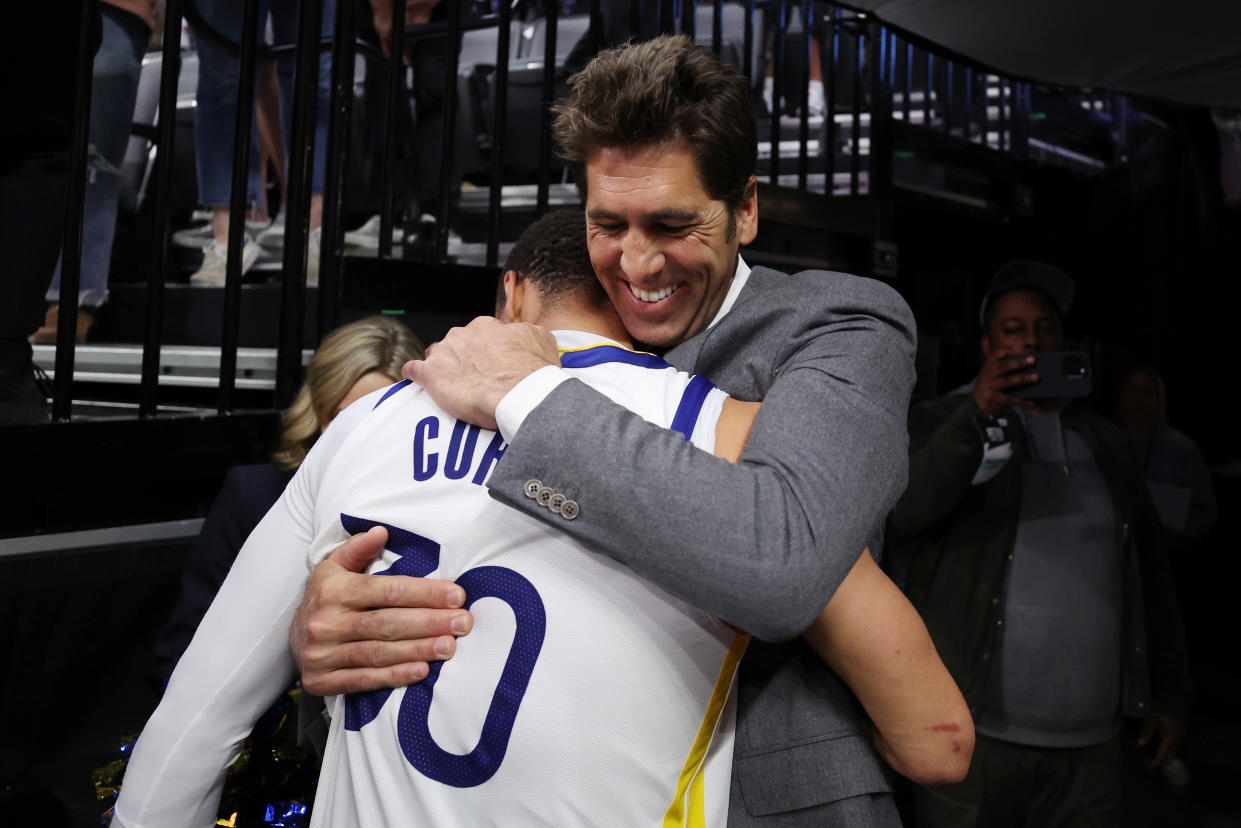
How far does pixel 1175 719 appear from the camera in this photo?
291 cm

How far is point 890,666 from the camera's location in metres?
1.20

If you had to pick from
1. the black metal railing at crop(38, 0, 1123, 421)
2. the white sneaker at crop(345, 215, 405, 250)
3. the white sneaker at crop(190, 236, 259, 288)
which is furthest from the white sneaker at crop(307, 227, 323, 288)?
the black metal railing at crop(38, 0, 1123, 421)

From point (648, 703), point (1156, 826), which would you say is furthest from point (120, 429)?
point (1156, 826)

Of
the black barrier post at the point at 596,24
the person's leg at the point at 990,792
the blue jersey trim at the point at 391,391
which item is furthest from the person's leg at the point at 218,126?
the person's leg at the point at 990,792

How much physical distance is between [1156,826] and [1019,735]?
180cm

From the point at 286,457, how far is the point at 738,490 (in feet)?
5.43

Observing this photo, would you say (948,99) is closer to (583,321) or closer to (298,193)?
(298,193)

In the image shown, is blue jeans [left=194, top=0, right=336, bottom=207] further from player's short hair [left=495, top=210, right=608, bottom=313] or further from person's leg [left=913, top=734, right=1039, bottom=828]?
person's leg [left=913, top=734, right=1039, bottom=828]

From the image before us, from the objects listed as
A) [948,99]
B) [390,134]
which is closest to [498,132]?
[390,134]

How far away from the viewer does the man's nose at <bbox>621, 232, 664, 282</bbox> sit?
→ 1.37 metres

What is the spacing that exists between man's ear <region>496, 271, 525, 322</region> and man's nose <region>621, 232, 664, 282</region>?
0.17 meters

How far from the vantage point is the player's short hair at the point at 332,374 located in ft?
7.79

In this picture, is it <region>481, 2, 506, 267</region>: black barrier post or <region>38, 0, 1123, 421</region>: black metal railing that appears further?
<region>481, 2, 506, 267</region>: black barrier post

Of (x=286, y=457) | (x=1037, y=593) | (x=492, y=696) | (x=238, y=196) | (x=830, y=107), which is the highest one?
(x=830, y=107)
